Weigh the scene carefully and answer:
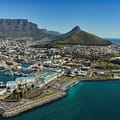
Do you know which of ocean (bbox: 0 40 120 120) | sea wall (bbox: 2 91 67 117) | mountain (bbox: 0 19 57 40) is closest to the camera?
sea wall (bbox: 2 91 67 117)

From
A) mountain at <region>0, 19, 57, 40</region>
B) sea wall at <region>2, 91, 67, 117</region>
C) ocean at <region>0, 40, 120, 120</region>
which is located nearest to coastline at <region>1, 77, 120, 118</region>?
sea wall at <region>2, 91, 67, 117</region>

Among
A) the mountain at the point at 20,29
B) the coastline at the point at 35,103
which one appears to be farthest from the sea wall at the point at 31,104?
the mountain at the point at 20,29

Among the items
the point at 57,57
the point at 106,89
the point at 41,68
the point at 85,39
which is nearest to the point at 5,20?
the point at 85,39

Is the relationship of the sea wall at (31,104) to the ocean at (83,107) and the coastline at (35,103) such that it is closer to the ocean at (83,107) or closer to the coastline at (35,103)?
the coastline at (35,103)

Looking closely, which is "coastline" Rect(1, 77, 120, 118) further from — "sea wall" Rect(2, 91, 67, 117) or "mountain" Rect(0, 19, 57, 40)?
"mountain" Rect(0, 19, 57, 40)

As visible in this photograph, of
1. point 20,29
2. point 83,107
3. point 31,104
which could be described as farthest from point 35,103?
point 20,29

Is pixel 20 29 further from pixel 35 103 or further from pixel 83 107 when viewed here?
pixel 83 107
